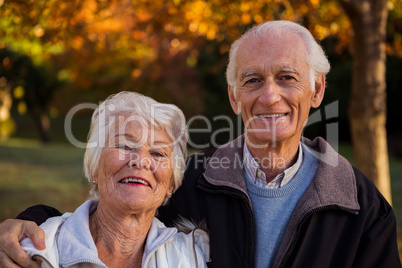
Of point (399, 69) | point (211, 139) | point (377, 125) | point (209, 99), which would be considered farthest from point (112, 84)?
point (377, 125)

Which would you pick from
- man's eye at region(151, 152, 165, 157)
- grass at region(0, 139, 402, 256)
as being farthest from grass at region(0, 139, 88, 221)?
man's eye at region(151, 152, 165, 157)

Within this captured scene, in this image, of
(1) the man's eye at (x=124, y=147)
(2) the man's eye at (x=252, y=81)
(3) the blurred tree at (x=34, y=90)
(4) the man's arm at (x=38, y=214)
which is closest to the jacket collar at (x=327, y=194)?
(2) the man's eye at (x=252, y=81)


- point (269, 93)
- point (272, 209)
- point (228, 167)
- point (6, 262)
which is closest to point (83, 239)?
point (6, 262)

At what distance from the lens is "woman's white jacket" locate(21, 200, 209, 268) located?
2191mm

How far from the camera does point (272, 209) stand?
2531mm

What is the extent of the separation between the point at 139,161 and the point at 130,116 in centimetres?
26

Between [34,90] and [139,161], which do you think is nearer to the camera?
[139,161]

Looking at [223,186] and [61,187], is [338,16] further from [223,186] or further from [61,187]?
[61,187]

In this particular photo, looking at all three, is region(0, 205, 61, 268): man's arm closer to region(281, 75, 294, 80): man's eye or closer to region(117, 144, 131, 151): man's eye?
region(117, 144, 131, 151): man's eye

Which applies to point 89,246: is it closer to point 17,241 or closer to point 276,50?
point 17,241

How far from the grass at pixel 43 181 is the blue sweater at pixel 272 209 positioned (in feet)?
15.6

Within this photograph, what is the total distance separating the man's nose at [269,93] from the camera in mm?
2578

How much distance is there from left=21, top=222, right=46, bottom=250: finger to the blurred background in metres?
2.83

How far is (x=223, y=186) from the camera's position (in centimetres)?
260
